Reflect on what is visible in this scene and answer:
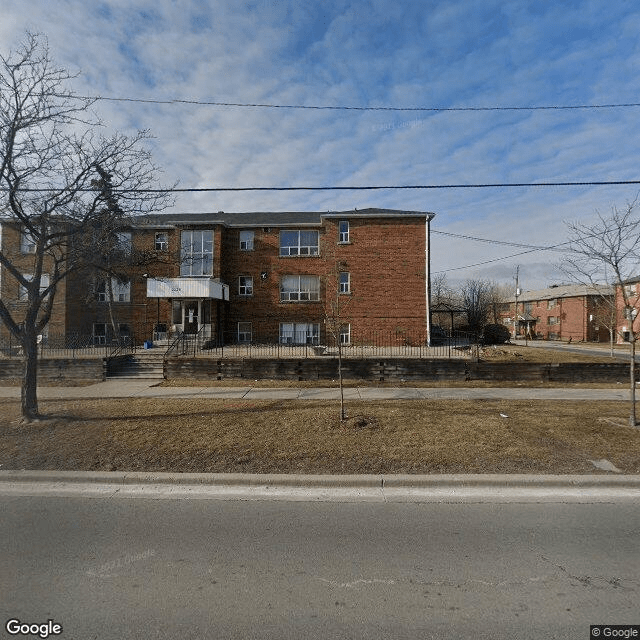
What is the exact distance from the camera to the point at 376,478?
4.96 metres

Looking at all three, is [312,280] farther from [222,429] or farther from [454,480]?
[454,480]

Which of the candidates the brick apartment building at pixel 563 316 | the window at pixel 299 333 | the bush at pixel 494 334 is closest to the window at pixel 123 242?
the window at pixel 299 333

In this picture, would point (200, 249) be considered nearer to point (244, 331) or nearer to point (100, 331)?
point (244, 331)

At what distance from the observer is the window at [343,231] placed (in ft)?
75.9

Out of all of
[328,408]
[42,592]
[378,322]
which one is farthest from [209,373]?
[378,322]

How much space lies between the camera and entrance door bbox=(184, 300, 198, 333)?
74.7 ft

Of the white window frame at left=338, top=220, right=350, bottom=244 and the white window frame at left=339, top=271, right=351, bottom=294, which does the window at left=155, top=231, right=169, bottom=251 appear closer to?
the white window frame at left=338, top=220, right=350, bottom=244

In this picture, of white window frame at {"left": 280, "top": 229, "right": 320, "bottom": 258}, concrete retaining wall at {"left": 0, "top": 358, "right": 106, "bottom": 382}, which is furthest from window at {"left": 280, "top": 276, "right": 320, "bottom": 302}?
concrete retaining wall at {"left": 0, "top": 358, "right": 106, "bottom": 382}

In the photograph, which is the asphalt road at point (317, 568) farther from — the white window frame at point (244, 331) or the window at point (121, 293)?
the window at point (121, 293)

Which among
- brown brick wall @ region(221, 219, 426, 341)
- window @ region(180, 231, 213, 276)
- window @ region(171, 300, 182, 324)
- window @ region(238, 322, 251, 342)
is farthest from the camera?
window @ region(238, 322, 251, 342)

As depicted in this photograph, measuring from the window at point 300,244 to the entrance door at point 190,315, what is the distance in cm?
641

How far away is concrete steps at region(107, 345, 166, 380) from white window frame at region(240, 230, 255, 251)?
1057 centimetres

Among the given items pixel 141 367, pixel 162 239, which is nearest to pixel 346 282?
pixel 162 239

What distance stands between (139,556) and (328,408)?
222 inches
